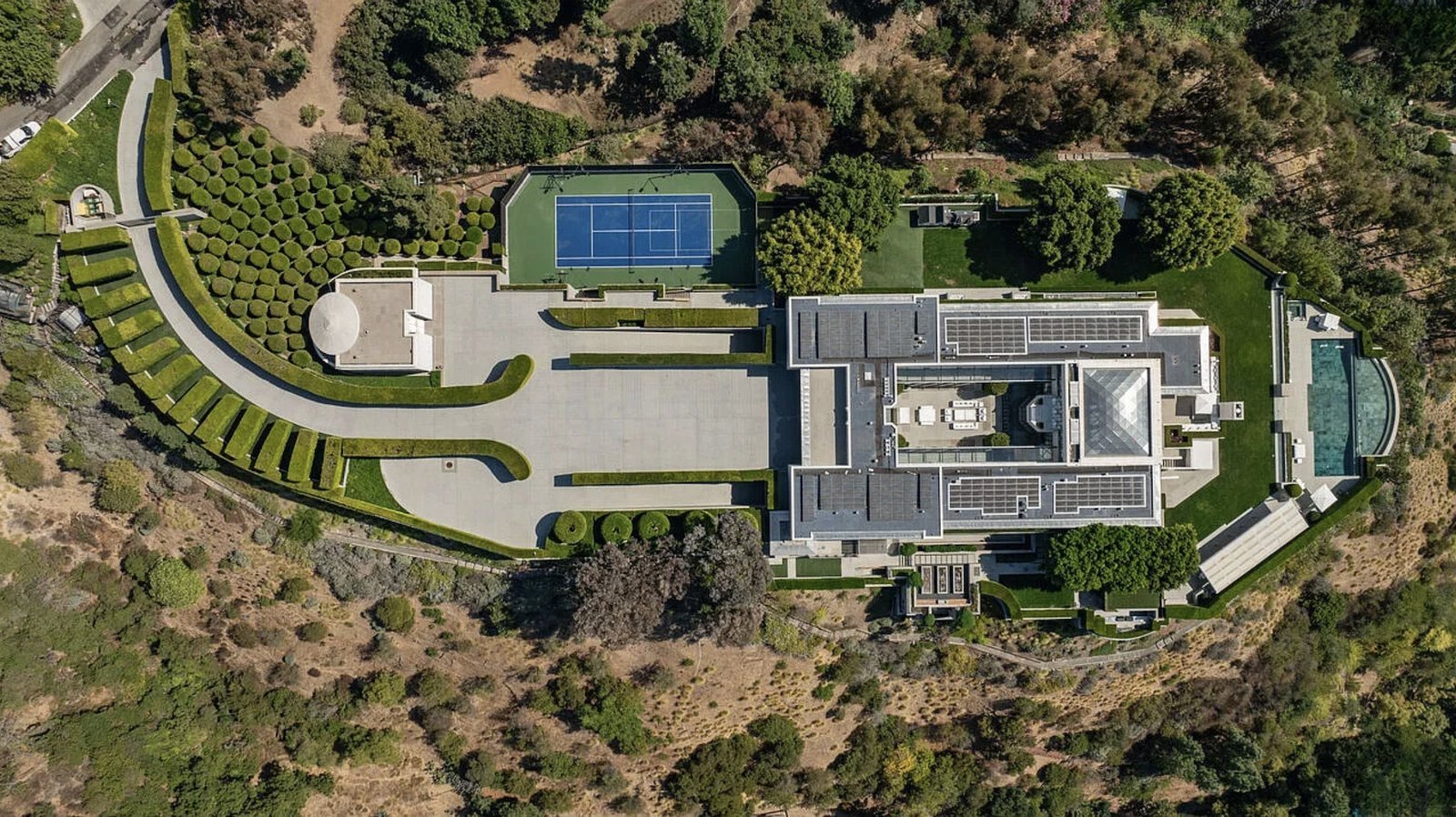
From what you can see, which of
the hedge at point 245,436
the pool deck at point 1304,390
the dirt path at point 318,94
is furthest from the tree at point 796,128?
the hedge at point 245,436

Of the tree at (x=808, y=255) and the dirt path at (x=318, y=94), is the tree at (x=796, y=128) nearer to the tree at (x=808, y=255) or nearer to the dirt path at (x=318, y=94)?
the tree at (x=808, y=255)

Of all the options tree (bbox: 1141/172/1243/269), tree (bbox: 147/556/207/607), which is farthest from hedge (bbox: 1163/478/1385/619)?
tree (bbox: 147/556/207/607)

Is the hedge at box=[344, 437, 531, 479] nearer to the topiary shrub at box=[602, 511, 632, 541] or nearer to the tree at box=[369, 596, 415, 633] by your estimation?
the topiary shrub at box=[602, 511, 632, 541]

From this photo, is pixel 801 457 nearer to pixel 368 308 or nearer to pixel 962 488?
pixel 962 488

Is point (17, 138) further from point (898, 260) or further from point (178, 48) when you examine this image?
point (898, 260)

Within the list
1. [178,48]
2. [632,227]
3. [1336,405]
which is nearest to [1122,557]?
[1336,405]

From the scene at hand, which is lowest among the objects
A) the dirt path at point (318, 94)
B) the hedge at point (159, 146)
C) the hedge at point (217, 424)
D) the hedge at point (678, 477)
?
the hedge at point (678, 477)
